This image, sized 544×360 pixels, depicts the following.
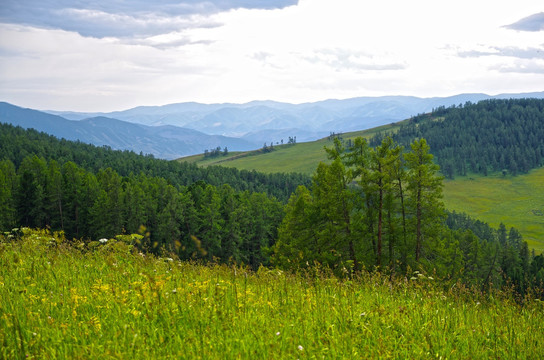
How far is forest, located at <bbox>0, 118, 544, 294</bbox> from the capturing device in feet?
98.2

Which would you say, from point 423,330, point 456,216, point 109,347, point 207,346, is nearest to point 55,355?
point 109,347

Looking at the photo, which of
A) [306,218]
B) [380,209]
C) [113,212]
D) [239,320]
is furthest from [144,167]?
[239,320]

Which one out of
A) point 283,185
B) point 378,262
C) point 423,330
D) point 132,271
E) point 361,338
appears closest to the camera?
point 361,338

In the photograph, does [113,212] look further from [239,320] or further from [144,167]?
[144,167]

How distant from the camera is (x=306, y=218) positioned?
1341 inches

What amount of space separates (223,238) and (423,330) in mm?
61168

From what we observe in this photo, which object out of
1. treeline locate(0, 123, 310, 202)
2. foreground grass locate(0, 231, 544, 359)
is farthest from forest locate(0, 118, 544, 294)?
treeline locate(0, 123, 310, 202)

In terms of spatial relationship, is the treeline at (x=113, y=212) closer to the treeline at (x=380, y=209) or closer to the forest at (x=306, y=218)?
A: the forest at (x=306, y=218)

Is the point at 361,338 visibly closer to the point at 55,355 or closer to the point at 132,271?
the point at 55,355

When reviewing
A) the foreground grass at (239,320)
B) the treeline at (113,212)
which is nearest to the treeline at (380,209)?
the foreground grass at (239,320)

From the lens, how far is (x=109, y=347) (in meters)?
4.22

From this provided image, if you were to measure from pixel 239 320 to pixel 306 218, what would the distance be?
95.5 ft

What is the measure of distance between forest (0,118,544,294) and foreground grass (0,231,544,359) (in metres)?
0.85

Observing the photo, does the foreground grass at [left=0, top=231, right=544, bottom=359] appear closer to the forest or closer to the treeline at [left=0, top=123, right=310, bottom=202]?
the forest
